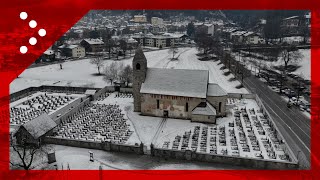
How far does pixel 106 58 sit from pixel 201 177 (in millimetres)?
69070

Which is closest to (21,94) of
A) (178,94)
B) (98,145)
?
(98,145)

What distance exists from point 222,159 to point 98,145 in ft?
40.0

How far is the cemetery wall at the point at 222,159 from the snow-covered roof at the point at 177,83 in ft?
33.6

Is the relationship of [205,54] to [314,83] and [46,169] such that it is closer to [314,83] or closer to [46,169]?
[314,83]

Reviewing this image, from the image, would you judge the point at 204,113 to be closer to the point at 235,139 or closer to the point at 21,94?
the point at 235,139

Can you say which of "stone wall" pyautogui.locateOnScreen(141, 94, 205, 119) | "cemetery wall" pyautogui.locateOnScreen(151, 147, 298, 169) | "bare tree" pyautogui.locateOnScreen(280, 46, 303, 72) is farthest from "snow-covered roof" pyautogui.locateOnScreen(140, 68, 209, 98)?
"bare tree" pyautogui.locateOnScreen(280, 46, 303, 72)

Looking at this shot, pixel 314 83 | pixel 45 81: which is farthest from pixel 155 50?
pixel 314 83

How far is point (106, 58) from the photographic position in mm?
89125

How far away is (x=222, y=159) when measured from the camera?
27.2 m

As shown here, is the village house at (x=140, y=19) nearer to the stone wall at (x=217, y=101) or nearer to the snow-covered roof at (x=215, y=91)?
the snow-covered roof at (x=215, y=91)

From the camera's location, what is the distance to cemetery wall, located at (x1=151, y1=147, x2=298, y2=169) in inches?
1021

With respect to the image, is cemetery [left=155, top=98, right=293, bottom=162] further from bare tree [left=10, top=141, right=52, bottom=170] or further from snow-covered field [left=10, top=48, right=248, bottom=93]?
snow-covered field [left=10, top=48, right=248, bottom=93]

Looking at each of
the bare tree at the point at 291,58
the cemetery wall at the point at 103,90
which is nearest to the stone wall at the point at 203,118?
the cemetery wall at the point at 103,90

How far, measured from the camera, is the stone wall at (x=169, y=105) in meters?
37.1
